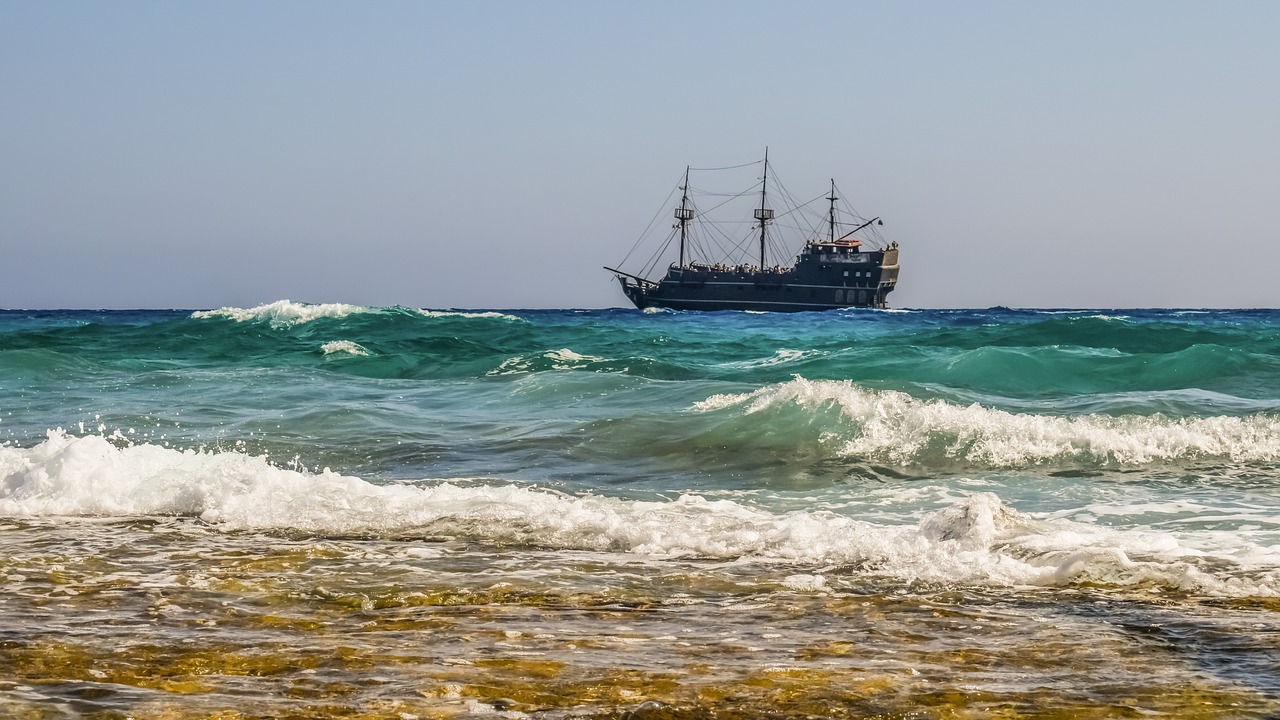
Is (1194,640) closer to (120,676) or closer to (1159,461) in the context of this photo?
(120,676)

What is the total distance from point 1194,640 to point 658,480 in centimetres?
596

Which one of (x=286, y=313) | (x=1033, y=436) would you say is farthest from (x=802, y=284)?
(x=1033, y=436)

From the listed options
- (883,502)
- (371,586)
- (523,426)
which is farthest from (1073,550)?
(523,426)

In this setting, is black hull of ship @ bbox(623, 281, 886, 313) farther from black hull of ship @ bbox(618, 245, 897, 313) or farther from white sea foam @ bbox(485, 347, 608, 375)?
white sea foam @ bbox(485, 347, 608, 375)

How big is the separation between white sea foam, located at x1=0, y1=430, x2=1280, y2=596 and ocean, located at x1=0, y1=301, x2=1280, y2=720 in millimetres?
31

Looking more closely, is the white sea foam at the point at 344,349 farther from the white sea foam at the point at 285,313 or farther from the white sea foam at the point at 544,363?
the white sea foam at the point at 285,313

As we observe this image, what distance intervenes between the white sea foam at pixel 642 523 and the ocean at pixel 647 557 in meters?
0.03

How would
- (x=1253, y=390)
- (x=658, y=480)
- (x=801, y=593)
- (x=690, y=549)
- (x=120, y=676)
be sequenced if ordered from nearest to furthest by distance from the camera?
(x=120, y=676) → (x=801, y=593) → (x=690, y=549) → (x=658, y=480) → (x=1253, y=390)

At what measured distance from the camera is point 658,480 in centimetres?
994

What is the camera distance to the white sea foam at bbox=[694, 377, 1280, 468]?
430 inches

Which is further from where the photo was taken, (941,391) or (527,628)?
(941,391)

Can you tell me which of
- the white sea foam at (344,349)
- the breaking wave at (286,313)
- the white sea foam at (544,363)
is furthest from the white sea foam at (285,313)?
the white sea foam at (544,363)

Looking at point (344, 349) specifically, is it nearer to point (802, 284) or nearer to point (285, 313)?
point (285, 313)

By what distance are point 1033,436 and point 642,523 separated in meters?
5.87
